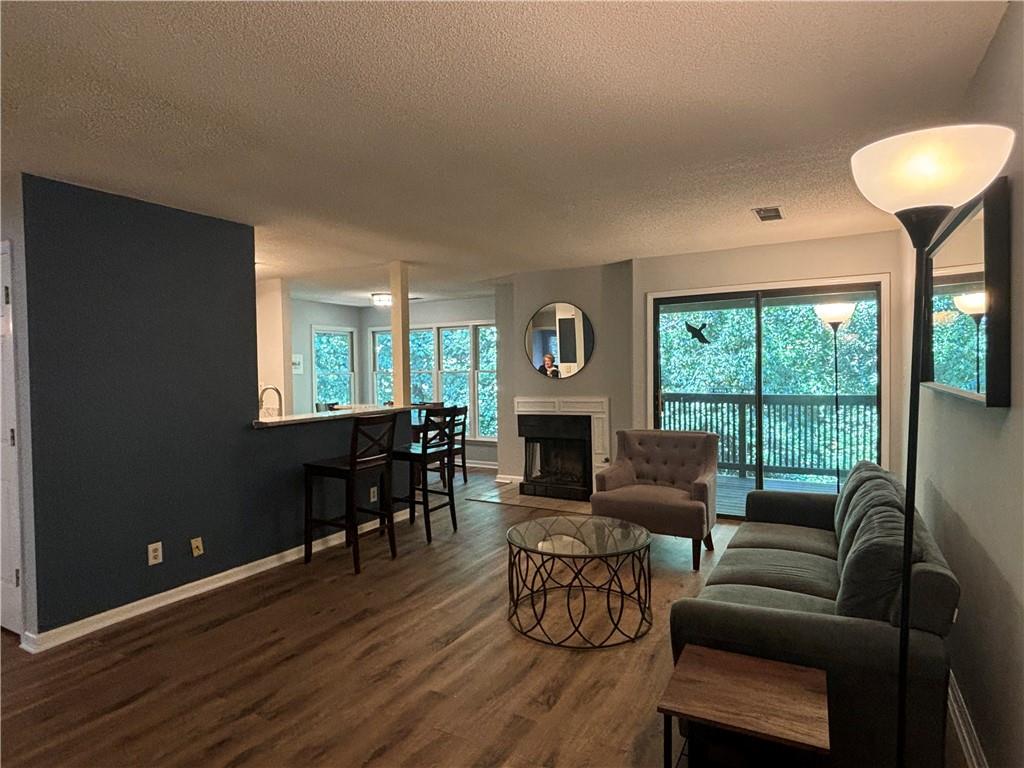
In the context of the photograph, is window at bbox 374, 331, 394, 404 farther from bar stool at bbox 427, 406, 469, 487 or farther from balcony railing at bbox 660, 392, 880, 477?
balcony railing at bbox 660, 392, 880, 477

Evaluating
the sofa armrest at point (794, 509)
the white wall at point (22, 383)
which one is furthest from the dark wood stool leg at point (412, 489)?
the sofa armrest at point (794, 509)

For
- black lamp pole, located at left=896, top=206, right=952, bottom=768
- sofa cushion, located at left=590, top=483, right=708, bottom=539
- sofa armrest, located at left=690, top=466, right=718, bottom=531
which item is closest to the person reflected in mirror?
sofa cushion, located at left=590, top=483, right=708, bottom=539

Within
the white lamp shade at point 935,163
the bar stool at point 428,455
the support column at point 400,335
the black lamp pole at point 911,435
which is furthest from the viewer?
the support column at point 400,335

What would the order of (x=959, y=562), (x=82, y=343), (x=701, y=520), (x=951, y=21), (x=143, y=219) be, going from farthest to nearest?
(x=701, y=520), (x=143, y=219), (x=82, y=343), (x=959, y=562), (x=951, y=21)

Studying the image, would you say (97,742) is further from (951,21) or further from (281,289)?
(281,289)

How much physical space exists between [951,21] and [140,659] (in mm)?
3945

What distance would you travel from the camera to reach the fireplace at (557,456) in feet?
19.6

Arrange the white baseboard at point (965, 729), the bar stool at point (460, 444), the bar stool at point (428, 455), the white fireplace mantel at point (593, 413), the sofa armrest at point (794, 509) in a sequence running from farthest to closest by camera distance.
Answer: the white fireplace mantel at point (593, 413), the bar stool at point (460, 444), the bar stool at point (428, 455), the sofa armrest at point (794, 509), the white baseboard at point (965, 729)

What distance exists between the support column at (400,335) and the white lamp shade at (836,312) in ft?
11.0

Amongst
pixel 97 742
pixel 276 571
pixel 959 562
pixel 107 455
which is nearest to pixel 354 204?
pixel 107 455

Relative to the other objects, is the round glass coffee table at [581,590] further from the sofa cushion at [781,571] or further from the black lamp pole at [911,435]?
the black lamp pole at [911,435]

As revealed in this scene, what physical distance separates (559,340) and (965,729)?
4501 millimetres

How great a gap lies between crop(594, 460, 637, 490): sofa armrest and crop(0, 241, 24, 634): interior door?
Result: 3.31 m

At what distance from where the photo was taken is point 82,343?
3006mm
